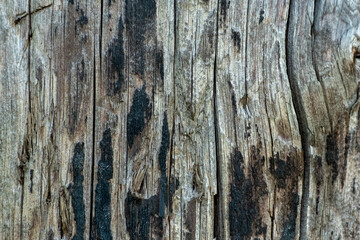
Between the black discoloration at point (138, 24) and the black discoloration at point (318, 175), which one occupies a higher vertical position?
the black discoloration at point (138, 24)

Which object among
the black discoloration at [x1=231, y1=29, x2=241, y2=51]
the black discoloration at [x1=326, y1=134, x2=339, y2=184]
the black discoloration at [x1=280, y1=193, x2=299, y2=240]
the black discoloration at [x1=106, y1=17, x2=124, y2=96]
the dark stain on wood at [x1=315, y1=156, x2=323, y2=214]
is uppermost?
the black discoloration at [x1=231, y1=29, x2=241, y2=51]

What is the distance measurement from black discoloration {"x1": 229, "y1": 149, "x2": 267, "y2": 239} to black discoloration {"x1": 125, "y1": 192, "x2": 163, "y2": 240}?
1.06 feet

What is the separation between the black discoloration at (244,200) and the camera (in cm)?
181

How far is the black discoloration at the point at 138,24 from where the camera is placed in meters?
1.79

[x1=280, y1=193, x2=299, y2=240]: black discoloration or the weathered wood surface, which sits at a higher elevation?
the weathered wood surface

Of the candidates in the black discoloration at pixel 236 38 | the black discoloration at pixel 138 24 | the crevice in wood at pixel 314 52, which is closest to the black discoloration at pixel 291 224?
the crevice in wood at pixel 314 52

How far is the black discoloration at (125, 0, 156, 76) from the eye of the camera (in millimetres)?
1793

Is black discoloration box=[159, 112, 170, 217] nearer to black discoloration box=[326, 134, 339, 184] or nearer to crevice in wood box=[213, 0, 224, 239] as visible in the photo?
crevice in wood box=[213, 0, 224, 239]

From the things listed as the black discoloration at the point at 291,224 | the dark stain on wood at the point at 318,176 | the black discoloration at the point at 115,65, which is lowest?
the black discoloration at the point at 291,224

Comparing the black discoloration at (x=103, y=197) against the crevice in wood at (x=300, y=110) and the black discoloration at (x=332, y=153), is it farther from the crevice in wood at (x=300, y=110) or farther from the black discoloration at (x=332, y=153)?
the black discoloration at (x=332, y=153)

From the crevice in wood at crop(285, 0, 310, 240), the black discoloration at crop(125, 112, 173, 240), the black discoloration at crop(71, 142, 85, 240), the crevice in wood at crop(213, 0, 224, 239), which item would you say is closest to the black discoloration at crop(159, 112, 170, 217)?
the black discoloration at crop(125, 112, 173, 240)

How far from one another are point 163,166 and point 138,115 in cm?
25

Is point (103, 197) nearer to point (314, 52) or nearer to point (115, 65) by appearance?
point (115, 65)

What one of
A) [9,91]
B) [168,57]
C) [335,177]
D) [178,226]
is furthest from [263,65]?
[9,91]
